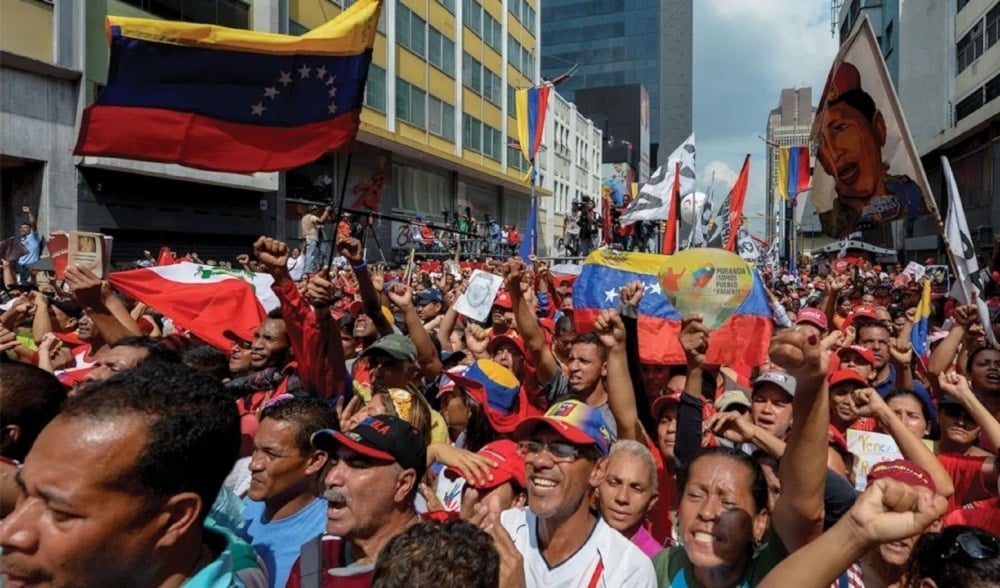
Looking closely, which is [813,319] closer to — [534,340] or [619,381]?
[534,340]

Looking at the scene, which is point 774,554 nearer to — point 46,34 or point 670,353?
point 670,353

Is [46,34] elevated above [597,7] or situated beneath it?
situated beneath

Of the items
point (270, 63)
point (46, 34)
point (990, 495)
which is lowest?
point (990, 495)

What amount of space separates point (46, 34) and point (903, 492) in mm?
18580

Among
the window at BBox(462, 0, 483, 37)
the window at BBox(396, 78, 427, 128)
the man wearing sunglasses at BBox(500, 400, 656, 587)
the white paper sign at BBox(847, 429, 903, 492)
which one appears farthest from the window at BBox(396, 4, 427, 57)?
the man wearing sunglasses at BBox(500, 400, 656, 587)

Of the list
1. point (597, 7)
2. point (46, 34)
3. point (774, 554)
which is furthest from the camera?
point (597, 7)

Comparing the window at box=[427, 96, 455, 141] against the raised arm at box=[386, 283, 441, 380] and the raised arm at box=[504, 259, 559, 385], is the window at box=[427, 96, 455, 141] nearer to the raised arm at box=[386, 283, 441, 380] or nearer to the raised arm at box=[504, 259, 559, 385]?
the raised arm at box=[386, 283, 441, 380]

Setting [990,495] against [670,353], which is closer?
[990,495]

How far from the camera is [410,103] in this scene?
3231 cm

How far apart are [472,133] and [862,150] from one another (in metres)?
33.6

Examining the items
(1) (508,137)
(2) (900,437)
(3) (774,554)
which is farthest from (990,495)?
(1) (508,137)

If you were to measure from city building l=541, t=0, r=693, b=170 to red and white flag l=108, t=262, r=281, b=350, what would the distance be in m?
97.5

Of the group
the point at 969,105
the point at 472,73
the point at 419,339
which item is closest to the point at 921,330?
the point at 419,339

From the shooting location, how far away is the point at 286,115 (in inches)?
212
